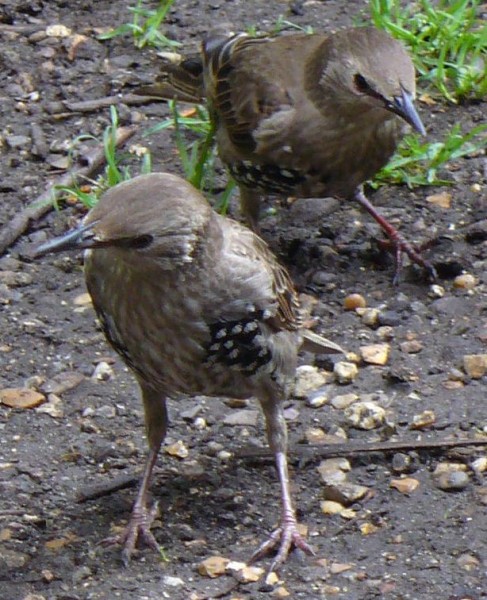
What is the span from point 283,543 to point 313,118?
2.11 meters

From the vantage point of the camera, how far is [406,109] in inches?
207

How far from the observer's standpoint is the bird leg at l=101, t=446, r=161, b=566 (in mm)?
4301

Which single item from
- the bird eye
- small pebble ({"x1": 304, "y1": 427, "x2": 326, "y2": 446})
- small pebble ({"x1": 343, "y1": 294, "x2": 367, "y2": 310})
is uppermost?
the bird eye

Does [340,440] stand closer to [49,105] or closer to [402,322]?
[402,322]

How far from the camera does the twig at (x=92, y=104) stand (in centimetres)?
689

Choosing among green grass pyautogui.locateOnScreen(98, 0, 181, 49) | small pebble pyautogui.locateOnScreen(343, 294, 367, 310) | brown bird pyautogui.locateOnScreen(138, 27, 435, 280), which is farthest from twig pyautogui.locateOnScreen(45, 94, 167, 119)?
small pebble pyautogui.locateOnScreen(343, 294, 367, 310)

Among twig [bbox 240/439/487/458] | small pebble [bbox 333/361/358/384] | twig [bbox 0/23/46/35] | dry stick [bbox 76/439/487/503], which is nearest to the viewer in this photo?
dry stick [bbox 76/439/487/503]

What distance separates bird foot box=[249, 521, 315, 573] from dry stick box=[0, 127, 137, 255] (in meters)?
2.21

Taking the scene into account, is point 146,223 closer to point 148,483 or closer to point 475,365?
point 148,483

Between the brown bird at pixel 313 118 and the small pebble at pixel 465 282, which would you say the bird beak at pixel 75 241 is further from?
the small pebble at pixel 465 282

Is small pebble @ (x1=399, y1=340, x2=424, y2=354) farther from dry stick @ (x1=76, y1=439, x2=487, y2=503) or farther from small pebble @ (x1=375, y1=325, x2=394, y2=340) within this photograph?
dry stick @ (x1=76, y1=439, x2=487, y2=503)

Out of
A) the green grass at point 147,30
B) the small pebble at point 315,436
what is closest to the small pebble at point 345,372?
the small pebble at point 315,436

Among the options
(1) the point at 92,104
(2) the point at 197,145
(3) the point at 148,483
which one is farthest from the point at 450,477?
(1) the point at 92,104

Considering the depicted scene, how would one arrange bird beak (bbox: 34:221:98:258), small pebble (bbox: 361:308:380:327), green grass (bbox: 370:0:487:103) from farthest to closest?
green grass (bbox: 370:0:487:103) < small pebble (bbox: 361:308:380:327) < bird beak (bbox: 34:221:98:258)
